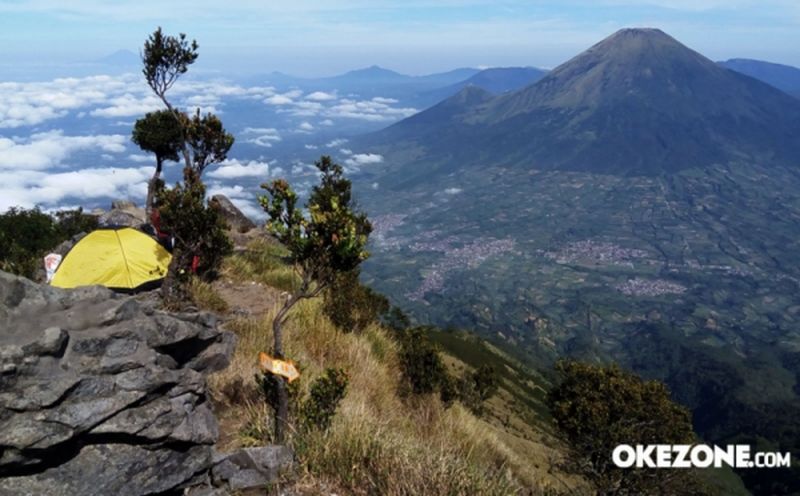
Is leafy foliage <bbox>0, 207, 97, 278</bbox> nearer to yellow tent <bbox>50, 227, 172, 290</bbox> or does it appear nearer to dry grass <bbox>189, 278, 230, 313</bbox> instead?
yellow tent <bbox>50, 227, 172, 290</bbox>

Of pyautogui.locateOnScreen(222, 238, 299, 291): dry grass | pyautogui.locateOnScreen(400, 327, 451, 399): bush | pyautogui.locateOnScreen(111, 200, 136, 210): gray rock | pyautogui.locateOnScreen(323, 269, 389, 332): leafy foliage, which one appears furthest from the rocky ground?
pyautogui.locateOnScreen(111, 200, 136, 210): gray rock

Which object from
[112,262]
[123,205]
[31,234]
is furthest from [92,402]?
[123,205]

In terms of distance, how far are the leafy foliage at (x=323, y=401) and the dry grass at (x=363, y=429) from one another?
22 cm

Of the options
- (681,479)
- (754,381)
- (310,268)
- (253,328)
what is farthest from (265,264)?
(754,381)

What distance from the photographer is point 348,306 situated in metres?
15.0

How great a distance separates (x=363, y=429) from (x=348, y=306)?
7416 mm

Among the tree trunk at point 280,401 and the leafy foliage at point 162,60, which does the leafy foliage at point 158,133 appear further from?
the tree trunk at point 280,401

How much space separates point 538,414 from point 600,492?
7402 cm

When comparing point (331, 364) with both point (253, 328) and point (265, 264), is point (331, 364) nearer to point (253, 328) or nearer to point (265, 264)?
point (253, 328)

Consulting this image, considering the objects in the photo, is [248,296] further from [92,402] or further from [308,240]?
[92,402]

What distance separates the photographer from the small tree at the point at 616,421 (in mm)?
19406

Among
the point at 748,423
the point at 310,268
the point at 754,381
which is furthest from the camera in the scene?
the point at 754,381

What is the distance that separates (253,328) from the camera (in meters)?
12.2

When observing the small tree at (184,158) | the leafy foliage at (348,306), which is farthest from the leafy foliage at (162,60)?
the leafy foliage at (348,306)
